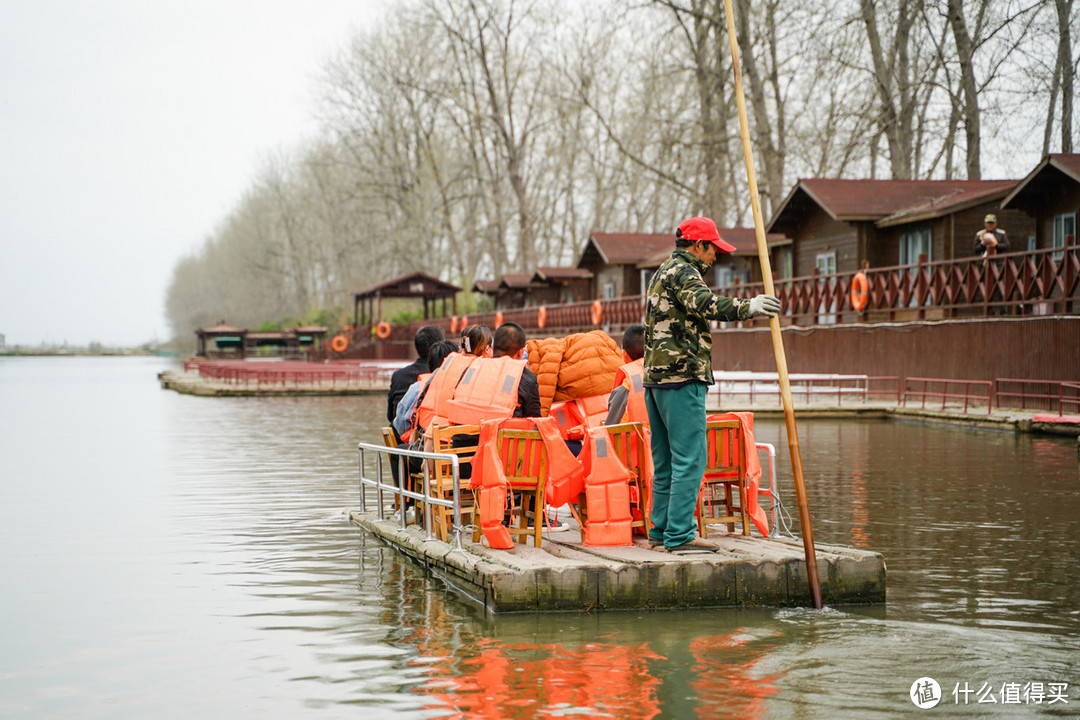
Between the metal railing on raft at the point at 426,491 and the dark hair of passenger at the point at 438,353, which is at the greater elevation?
the dark hair of passenger at the point at 438,353

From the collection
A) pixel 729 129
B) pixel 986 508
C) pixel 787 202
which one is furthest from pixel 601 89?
pixel 986 508

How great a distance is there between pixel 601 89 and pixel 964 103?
22500 mm

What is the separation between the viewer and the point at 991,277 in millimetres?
27422

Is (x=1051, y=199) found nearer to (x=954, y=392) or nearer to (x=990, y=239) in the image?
(x=990, y=239)

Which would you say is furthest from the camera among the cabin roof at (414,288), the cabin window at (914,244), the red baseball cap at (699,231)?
the cabin roof at (414,288)

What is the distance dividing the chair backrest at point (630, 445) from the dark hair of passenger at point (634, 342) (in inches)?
29.3

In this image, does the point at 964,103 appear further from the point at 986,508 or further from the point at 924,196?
the point at 986,508

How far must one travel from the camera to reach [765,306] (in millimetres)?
6992

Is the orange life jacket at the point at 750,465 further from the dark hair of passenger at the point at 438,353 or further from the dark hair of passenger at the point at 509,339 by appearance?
the dark hair of passenger at the point at 438,353

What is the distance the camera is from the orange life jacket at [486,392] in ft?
28.7

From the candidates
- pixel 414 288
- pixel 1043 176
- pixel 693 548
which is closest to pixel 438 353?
pixel 693 548

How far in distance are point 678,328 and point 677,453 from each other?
78 cm

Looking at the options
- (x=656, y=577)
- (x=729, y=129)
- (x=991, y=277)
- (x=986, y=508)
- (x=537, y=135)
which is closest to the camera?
(x=656, y=577)

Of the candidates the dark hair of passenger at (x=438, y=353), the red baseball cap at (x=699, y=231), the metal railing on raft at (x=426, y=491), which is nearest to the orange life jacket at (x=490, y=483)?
the metal railing on raft at (x=426, y=491)
